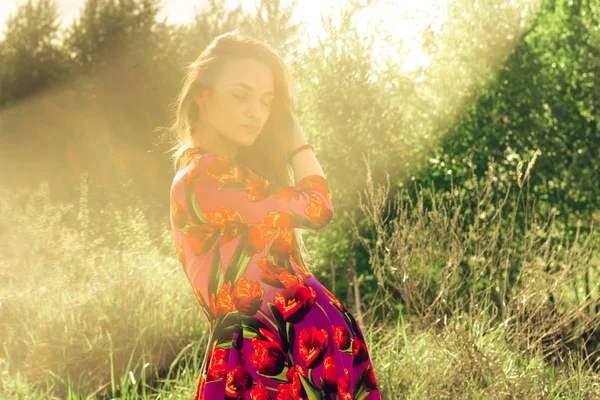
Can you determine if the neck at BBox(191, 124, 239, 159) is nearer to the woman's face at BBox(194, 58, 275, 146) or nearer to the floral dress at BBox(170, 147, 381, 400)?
the woman's face at BBox(194, 58, 275, 146)

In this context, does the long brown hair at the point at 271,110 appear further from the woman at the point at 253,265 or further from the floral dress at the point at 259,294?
the floral dress at the point at 259,294

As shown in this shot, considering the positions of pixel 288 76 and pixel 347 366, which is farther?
pixel 288 76

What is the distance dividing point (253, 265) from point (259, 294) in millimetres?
85

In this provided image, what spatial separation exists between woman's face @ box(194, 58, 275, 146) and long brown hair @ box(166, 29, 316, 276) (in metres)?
0.04

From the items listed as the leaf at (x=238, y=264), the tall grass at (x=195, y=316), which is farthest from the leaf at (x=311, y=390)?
the tall grass at (x=195, y=316)

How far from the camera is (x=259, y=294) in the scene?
1914 mm

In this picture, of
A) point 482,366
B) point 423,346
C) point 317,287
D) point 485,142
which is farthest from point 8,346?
point 485,142

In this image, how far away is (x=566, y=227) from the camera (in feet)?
19.8

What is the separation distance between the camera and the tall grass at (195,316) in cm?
374

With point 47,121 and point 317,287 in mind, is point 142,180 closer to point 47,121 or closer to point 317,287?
point 47,121

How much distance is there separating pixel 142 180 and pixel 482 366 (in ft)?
15.0

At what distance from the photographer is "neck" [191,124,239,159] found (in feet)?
7.01

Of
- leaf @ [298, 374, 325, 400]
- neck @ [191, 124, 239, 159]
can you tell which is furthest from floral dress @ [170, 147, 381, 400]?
neck @ [191, 124, 239, 159]

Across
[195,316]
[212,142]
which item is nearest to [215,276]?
[212,142]
